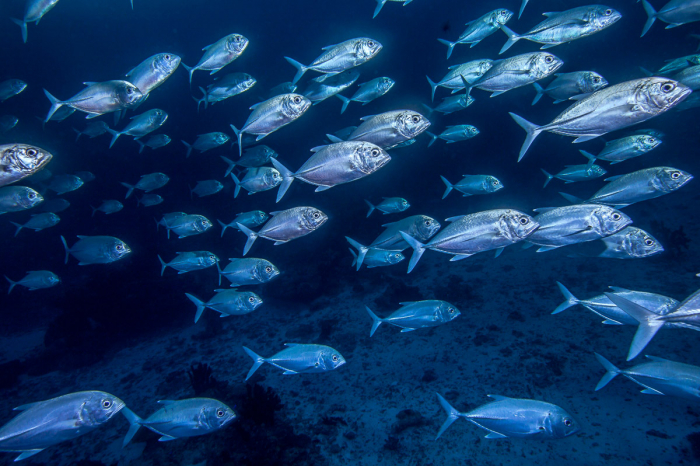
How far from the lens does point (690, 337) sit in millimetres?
5098

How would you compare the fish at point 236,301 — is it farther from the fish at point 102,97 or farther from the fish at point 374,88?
the fish at point 374,88

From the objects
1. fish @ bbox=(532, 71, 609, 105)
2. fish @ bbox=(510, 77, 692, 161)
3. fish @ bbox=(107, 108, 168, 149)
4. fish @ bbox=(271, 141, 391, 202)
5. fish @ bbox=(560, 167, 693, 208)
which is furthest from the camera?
fish @ bbox=(107, 108, 168, 149)

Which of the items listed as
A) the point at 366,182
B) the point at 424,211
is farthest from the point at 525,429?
the point at 366,182

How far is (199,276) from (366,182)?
1023 centimetres

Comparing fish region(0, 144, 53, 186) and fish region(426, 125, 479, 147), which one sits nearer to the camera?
fish region(0, 144, 53, 186)

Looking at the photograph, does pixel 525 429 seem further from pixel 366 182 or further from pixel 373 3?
pixel 373 3

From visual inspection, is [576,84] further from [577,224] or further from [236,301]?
[236,301]

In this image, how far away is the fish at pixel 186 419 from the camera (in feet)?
11.3

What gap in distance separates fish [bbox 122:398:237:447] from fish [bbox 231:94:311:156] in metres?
3.56

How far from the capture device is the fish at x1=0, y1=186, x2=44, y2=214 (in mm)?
4816

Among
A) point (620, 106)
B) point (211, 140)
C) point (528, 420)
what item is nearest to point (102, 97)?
point (211, 140)

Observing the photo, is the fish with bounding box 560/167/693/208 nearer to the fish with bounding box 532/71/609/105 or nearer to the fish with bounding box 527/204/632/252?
the fish with bounding box 527/204/632/252

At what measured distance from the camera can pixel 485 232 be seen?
3.29 meters

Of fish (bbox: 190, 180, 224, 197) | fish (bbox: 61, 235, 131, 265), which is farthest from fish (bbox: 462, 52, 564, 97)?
fish (bbox: 61, 235, 131, 265)
